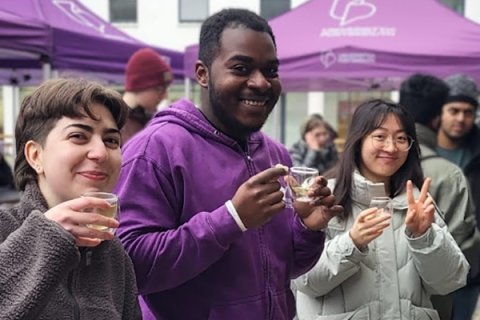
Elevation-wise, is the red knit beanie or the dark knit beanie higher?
the red knit beanie

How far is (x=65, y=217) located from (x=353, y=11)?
6.06 meters

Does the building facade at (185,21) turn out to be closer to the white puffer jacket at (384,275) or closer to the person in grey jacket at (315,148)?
the person in grey jacket at (315,148)

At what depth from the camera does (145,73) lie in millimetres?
4262

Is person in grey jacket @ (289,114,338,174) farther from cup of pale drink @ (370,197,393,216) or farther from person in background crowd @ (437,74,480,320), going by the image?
cup of pale drink @ (370,197,393,216)

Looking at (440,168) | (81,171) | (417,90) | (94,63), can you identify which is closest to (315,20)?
(94,63)

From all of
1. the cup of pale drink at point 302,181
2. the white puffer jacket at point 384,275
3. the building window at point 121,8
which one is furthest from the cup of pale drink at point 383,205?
the building window at point 121,8

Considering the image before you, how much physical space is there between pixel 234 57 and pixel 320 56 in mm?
4531

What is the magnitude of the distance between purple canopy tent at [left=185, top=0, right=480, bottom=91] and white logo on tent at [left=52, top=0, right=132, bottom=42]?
1.00 m

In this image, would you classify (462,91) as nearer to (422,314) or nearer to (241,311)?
(422,314)

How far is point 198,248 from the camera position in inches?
63.3

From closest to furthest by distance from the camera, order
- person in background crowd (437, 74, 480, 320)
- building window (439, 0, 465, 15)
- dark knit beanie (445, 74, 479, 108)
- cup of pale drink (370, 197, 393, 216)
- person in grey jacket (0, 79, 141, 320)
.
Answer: person in grey jacket (0, 79, 141, 320) < cup of pale drink (370, 197, 393, 216) < person in background crowd (437, 74, 480, 320) < dark knit beanie (445, 74, 479, 108) < building window (439, 0, 465, 15)

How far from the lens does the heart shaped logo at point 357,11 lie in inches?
263

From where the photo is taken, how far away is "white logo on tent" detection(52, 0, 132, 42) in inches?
231

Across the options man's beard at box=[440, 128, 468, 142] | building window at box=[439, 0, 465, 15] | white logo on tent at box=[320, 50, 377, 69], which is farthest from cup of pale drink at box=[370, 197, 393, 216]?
building window at box=[439, 0, 465, 15]
